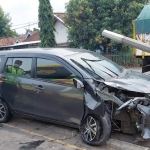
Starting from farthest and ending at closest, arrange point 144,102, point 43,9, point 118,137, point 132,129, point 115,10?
point 43,9
point 115,10
point 118,137
point 132,129
point 144,102

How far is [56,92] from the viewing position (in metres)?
4.13

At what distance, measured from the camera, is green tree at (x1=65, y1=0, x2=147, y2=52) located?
15672 mm

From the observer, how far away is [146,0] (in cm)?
1609

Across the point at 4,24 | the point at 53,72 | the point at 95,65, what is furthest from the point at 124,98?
the point at 4,24

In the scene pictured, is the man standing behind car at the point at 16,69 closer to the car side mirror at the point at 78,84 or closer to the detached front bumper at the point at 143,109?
the car side mirror at the point at 78,84

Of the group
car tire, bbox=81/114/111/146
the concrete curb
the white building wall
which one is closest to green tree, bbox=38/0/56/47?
the white building wall

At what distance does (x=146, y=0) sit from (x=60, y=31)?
11458 mm

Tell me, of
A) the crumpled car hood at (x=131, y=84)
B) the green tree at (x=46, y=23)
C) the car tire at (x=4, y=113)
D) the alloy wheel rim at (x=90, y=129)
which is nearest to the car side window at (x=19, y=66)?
the car tire at (x=4, y=113)

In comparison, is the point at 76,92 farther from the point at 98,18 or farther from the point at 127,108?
the point at 98,18

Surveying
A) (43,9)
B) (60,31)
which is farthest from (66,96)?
(60,31)

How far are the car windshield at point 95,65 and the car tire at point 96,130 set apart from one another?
0.77m

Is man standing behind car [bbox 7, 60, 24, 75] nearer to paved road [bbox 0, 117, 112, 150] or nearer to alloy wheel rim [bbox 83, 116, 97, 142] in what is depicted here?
paved road [bbox 0, 117, 112, 150]

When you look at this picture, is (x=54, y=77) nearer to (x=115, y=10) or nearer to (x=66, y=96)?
(x=66, y=96)

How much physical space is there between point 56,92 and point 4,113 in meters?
1.62
